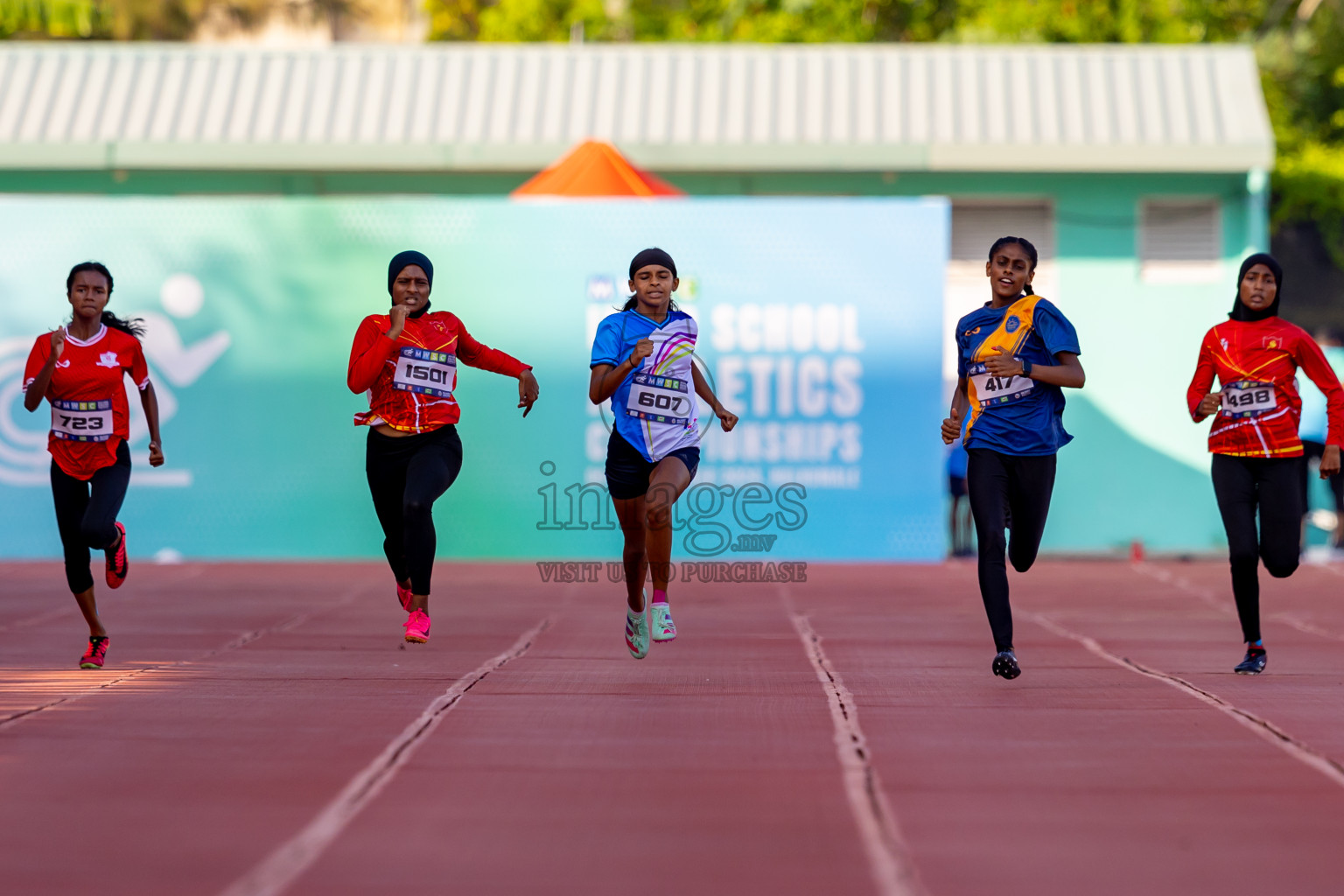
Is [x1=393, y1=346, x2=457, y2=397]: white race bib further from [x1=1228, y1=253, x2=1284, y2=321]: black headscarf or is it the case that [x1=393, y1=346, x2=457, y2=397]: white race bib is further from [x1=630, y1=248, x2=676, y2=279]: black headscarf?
[x1=1228, y1=253, x2=1284, y2=321]: black headscarf

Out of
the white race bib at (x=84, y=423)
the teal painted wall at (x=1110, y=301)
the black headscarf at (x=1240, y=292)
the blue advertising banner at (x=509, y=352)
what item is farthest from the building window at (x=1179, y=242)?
the white race bib at (x=84, y=423)

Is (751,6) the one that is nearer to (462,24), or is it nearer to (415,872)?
(462,24)

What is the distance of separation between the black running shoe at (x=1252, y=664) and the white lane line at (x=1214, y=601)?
1779mm

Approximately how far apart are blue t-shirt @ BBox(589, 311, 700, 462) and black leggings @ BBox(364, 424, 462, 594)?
111cm

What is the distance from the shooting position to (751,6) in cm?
2902

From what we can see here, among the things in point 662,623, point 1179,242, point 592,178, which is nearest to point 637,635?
point 662,623

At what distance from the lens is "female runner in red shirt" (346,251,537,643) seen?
800 centimetres

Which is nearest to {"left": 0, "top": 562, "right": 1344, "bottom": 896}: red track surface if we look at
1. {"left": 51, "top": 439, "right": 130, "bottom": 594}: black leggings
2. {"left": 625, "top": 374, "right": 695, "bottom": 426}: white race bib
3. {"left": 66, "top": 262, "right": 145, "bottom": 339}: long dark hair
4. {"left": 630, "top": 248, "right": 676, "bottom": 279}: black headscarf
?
{"left": 51, "top": 439, "right": 130, "bottom": 594}: black leggings

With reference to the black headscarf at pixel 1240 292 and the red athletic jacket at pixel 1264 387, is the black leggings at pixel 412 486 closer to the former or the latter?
the red athletic jacket at pixel 1264 387

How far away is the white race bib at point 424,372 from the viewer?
26.7ft

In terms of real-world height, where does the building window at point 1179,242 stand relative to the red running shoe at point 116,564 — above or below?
above

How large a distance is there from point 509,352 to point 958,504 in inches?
196

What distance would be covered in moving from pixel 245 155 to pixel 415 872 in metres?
14.3

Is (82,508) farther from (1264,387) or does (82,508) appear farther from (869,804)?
(1264,387)
